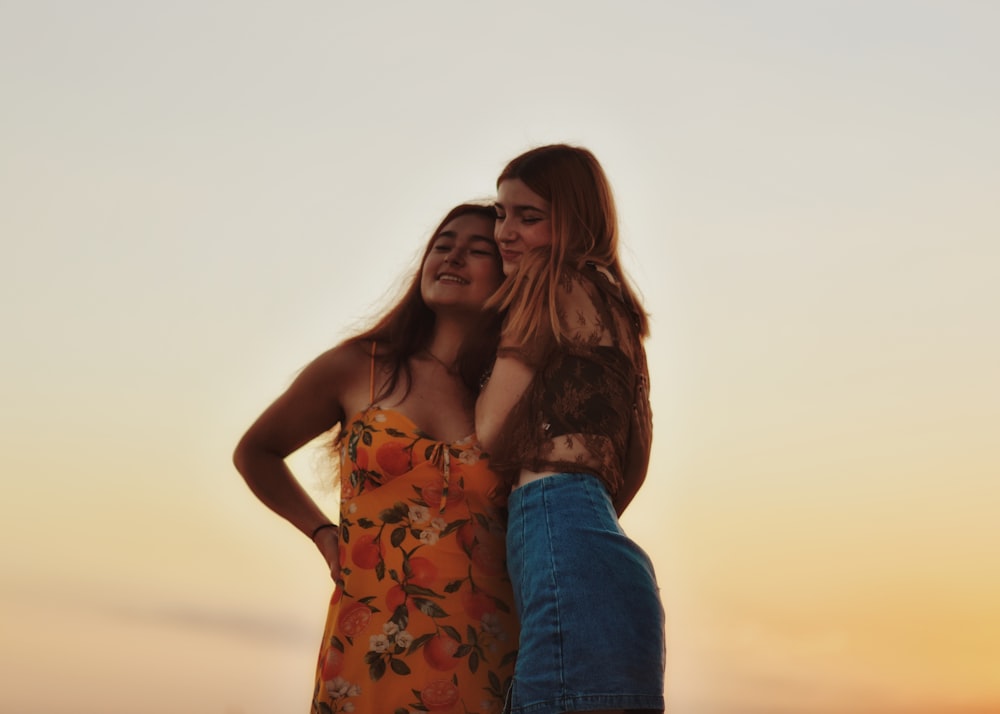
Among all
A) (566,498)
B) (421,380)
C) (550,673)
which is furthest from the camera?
(421,380)

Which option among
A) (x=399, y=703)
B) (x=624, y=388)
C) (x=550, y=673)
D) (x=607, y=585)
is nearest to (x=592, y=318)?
(x=624, y=388)

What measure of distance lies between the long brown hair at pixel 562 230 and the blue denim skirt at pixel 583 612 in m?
0.50

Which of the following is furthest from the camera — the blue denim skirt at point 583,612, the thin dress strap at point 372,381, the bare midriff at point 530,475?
the thin dress strap at point 372,381

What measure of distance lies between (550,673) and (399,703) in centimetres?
74

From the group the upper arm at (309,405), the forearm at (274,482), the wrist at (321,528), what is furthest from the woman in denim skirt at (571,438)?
the forearm at (274,482)

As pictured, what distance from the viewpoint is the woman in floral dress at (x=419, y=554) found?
3.44m

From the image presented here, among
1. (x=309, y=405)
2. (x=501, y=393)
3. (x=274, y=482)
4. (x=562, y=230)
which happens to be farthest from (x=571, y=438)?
(x=274, y=482)

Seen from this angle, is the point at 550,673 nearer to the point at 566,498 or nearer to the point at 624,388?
the point at 566,498

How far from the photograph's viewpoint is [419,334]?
3.99 metres

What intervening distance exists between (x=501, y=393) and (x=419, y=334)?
780 millimetres

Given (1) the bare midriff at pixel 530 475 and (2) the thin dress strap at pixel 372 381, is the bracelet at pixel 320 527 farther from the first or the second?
(1) the bare midriff at pixel 530 475

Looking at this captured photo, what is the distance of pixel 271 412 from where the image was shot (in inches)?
160

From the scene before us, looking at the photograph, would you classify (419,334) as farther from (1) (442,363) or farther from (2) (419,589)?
(2) (419,589)

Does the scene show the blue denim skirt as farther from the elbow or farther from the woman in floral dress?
the elbow
